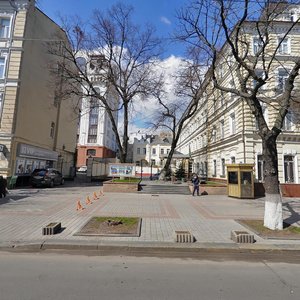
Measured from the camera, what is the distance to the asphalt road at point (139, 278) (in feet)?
13.5

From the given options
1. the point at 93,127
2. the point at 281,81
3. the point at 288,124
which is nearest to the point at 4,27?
the point at 281,81

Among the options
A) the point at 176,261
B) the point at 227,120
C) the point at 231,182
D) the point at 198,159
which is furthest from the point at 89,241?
the point at 198,159

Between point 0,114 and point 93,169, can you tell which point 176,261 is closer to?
point 0,114

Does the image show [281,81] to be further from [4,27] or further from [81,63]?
[4,27]

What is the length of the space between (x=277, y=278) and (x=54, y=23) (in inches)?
1191

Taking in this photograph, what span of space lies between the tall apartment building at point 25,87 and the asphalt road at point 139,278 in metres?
17.3

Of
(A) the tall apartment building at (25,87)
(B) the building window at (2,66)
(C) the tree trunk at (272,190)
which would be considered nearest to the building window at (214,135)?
(A) the tall apartment building at (25,87)

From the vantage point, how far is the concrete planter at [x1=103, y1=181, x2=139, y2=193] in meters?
19.8

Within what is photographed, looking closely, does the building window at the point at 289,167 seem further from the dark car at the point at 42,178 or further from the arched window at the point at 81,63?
the dark car at the point at 42,178

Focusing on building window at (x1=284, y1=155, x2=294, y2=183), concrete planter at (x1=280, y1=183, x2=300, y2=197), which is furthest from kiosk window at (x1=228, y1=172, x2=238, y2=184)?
building window at (x1=284, y1=155, x2=294, y2=183)

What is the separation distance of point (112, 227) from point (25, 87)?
1902 centimetres

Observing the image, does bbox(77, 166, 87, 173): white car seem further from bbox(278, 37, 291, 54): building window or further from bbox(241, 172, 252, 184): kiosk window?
bbox(278, 37, 291, 54): building window

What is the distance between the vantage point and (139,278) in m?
4.78

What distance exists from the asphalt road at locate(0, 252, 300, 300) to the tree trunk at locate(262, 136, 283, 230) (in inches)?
110
